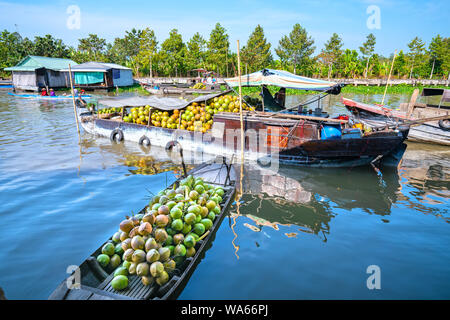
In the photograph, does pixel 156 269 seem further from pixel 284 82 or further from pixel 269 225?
pixel 284 82

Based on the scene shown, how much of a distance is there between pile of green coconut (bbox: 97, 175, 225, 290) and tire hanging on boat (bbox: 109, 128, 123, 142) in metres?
8.56

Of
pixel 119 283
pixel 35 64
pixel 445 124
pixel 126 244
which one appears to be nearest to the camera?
pixel 119 283

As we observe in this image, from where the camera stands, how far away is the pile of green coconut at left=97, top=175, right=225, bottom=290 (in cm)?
358

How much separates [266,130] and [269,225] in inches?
168

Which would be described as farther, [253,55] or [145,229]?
[253,55]

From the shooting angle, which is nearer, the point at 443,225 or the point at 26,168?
the point at 443,225

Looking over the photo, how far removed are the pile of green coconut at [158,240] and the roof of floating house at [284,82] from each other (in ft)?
19.8

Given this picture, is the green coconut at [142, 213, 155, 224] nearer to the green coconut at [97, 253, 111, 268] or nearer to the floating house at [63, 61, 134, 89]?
the green coconut at [97, 253, 111, 268]

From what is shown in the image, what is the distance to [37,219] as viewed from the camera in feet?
20.4

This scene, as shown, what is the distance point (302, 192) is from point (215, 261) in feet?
13.9

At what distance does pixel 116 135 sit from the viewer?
13.0m

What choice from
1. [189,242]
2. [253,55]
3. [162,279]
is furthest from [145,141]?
[253,55]
